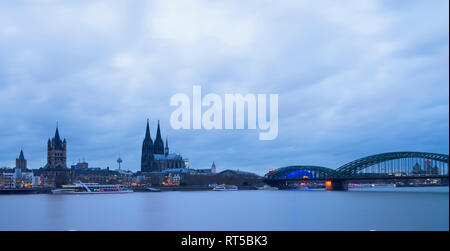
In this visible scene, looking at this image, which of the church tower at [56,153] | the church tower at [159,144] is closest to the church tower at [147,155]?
the church tower at [159,144]

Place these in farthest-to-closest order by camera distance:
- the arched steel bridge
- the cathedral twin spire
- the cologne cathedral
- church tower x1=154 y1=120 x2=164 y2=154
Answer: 1. church tower x1=154 y1=120 x2=164 y2=154
2. the cathedral twin spire
3. the cologne cathedral
4. the arched steel bridge

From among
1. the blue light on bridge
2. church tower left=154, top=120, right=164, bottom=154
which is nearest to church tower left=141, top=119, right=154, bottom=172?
church tower left=154, top=120, right=164, bottom=154

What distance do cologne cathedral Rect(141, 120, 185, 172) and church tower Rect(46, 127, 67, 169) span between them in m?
25.9

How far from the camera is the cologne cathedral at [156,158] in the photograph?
404 feet

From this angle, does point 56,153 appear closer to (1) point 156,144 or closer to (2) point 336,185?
(1) point 156,144

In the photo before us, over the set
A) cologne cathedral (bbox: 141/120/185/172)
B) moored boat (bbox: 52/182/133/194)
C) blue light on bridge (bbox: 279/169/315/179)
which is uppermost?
cologne cathedral (bbox: 141/120/185/172)

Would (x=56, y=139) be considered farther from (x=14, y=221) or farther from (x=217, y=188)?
(x=14, y=221)

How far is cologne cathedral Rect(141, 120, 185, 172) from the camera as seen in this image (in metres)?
123

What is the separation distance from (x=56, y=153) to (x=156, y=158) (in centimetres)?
2911

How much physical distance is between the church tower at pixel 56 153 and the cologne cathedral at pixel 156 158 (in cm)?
2587

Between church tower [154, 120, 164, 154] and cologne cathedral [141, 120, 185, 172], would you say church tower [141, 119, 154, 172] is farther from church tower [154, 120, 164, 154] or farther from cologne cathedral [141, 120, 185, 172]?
church tower [154, 120, 164, 154]
